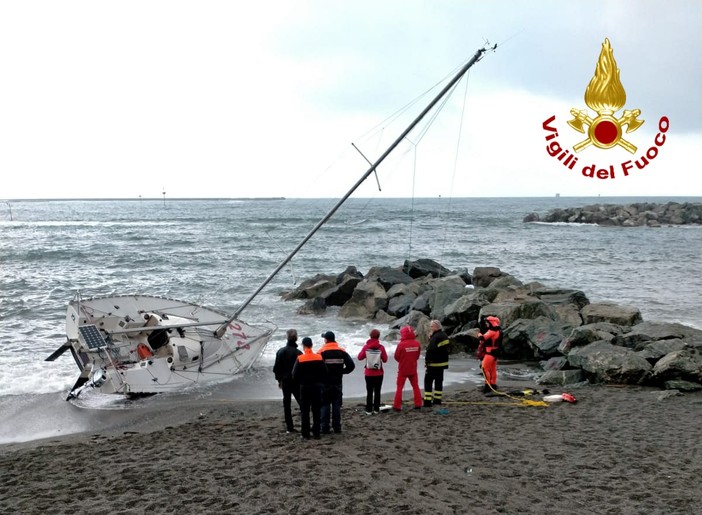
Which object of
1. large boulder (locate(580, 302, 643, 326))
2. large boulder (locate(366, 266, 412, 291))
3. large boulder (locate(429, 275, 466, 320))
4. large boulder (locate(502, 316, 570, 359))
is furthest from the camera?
large boulder (locate(366, 266, 412, 291))

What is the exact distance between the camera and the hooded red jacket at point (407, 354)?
1047 centimetres

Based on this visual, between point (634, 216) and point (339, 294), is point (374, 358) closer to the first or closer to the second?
point (339, 294)

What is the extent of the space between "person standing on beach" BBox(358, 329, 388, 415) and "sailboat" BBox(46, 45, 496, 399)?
4.06m

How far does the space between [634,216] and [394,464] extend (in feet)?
272

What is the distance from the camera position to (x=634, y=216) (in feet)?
265

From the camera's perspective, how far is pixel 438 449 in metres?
8.34

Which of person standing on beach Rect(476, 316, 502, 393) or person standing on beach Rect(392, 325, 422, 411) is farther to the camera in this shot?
person standing on beach Rect(476, 316, 502, 393)

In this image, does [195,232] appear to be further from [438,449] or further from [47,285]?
[438,449]

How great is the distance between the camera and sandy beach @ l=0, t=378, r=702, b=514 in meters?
6.56

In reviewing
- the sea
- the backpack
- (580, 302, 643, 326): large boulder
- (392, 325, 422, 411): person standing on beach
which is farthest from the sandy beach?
(580, 302, 643, 326): large boulder

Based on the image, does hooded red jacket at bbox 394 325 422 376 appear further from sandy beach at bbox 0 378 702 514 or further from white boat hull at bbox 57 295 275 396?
white boat hull at bbox 57 295 275 396

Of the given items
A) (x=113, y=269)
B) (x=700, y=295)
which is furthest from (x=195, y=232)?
(x=700, y=295)

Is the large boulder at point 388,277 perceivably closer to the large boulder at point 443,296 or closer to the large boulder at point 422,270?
the large boulder at point 422,270

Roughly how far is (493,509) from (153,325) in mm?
10448
